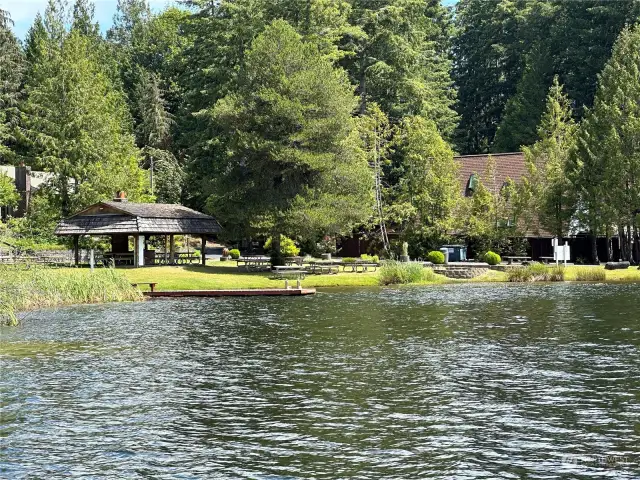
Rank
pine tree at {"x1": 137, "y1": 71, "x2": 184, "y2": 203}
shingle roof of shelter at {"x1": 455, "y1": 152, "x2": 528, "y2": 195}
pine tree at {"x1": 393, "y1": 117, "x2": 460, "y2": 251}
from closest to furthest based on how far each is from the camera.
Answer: pine tree at {"x1": 393, "y1": 117, "x2": 460, "y2": 251}
shingle roof of shelter at {"x1": 455, "y1": 152, "x2": 528, "y2": 195}
pine tree at {"x1": 137, "y1": 71, "x2": 184, "y2": 203}

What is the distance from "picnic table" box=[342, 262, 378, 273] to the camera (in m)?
59.4

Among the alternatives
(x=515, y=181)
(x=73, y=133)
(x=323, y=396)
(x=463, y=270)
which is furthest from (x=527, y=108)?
(x=323, y=396)

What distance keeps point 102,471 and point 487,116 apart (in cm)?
9811

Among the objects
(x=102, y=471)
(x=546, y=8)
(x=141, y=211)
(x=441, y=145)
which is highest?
(x=546, y=8)

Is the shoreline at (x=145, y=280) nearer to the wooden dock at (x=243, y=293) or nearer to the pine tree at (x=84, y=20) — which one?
Answer: the wooden dock at (x=243, y=293)

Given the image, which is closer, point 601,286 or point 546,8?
point 601,286

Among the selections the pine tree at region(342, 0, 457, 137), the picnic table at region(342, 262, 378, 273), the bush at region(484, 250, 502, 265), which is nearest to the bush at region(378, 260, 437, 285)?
the picnic table at region(342, 262, 378, 273)

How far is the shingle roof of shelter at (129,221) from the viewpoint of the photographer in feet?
185

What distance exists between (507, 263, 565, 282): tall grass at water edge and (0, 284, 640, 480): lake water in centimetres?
1971

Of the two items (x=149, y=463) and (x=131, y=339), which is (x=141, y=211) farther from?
(x=149, y=463)

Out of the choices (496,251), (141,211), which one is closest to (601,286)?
(496,251)

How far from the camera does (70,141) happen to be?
67.9 m

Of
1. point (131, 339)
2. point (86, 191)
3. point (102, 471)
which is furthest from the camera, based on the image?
point (86, 191)

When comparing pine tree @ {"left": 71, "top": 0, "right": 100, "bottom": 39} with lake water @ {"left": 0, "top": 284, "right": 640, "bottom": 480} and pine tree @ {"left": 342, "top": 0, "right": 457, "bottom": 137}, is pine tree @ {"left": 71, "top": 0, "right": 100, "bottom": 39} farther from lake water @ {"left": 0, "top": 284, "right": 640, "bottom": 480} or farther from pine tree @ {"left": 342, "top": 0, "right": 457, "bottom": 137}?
lake water @ {"left": 0, "top": 284, "right": 640, "bottom": 480}
